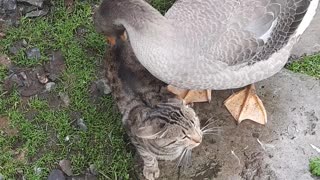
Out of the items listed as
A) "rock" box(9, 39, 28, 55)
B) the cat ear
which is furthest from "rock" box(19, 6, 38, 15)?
the cat ear

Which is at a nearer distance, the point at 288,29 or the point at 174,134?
the point at 174,134

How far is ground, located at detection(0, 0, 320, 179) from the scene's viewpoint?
4613 millimetres

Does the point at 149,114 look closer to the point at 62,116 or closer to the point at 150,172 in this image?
the point at 150,172

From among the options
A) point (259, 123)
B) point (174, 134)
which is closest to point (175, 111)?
point (174, 134)

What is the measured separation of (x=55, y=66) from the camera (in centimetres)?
512

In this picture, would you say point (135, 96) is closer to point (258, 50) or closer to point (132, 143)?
point (132, 143)

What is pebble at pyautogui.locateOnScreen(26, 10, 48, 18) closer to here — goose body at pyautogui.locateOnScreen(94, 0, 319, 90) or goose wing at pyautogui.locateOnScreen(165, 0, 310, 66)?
goose body at pyautogui.locateOnScreen(94, 0, 319, 90)

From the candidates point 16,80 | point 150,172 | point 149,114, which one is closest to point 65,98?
point 16,80

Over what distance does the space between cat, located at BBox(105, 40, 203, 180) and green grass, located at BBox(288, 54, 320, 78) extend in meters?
1.10

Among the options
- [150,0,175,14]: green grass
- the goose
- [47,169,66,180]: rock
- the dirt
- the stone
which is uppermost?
the goose

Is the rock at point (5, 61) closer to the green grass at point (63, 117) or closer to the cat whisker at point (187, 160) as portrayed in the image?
the green grass at point (63, 117)

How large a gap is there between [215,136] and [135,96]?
69cm

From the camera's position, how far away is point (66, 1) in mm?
5430

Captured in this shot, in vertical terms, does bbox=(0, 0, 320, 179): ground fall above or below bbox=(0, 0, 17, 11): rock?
below
